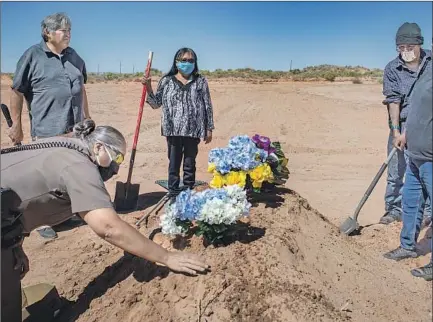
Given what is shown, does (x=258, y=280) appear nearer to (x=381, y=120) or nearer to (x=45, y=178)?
(x=45, y=178)

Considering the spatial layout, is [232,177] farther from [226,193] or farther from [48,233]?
[48,233]

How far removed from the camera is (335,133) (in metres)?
11.3

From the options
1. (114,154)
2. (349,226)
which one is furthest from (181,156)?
(114,154)

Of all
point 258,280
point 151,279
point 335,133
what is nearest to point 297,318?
point 258,280

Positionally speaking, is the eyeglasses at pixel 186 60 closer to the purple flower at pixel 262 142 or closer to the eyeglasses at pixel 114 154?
the purple flower at pixel 262 142

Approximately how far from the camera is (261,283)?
2.86 metres

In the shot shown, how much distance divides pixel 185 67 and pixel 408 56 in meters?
2.18

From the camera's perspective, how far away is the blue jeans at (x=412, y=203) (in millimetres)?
3625

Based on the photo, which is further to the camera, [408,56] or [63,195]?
[408,56]

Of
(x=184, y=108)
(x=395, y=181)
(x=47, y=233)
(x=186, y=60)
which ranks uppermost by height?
(x=186, y=60)

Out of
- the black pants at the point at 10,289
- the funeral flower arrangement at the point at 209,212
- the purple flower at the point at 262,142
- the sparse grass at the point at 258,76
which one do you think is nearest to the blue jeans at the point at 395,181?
the purple flower at the point at 262,142

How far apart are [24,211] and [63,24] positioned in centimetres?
201

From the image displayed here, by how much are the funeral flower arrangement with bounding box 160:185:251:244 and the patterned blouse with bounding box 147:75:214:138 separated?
5.34 feet

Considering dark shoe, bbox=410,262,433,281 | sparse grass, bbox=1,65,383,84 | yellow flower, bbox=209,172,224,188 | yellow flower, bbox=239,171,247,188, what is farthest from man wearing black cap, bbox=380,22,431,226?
sparse grass, bbox=1,65,383,84
